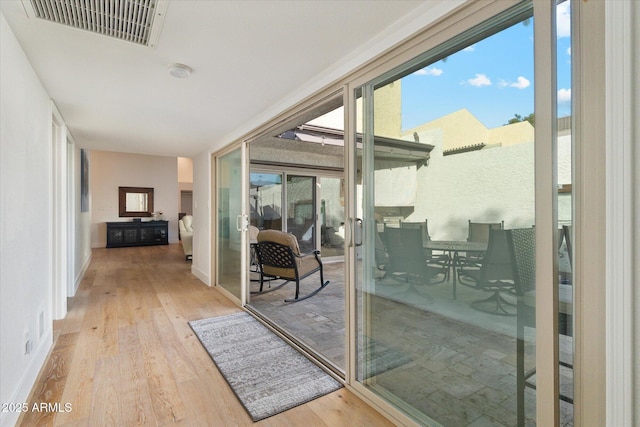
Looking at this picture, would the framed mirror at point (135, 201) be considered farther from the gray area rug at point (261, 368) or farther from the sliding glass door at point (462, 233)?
the sliding glass door at point (462, 233)

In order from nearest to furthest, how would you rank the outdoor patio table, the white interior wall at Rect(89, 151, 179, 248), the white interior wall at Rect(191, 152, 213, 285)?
the outdoor patio table → the white interior wall at Rect(191, 152, 213, 285) → the white interior wall at Rect(89, 151, 179, 248)

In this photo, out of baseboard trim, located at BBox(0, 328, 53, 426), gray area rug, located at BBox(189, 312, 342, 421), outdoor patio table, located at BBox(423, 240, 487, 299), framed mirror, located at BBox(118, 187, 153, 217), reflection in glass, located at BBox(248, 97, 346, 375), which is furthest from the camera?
framed mirror, located at BBox(118, 187, 153, 217)

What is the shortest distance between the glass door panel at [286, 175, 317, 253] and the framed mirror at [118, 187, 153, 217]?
571cm

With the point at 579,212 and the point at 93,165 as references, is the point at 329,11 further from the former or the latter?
the point at 93,165

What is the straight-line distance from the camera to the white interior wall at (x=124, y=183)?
344 inches

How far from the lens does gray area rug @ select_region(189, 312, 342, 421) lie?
6.12 ft

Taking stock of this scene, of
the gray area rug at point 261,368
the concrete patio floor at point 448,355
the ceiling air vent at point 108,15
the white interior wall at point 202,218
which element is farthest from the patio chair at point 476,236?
the white interior wall at point 202,218

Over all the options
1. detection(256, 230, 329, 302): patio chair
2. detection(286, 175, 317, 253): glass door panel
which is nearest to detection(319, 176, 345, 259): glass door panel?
detection(286, 175, 317, 253): glass door panel

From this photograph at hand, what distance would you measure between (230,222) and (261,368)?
227 cm

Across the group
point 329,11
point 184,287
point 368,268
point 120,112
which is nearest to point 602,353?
point 368,268

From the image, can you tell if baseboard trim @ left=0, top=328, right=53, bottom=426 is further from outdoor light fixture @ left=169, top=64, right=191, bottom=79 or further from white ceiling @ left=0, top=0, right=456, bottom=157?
outdoor light fixture @ left=169, top=64, right=191, bottom=79

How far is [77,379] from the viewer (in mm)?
2047

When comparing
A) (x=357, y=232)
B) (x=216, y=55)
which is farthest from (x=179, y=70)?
(x=357, y=232)

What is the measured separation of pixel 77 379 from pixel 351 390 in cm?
184
